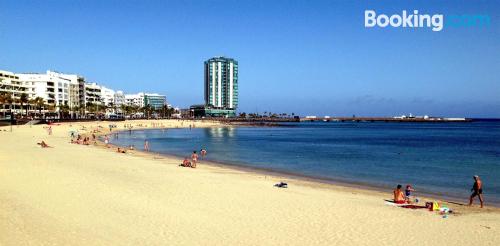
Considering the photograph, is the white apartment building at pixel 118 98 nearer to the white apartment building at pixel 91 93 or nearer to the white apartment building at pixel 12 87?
the white apartment building at pixel 91 93

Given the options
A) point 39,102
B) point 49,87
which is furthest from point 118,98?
point 39,102

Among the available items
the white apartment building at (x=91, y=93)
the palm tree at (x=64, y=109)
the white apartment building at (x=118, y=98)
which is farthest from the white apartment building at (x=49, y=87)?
the white apartment building at (x=118, y=98)

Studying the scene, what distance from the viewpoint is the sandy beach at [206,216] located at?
9883 mm

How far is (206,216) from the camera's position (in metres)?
12.0

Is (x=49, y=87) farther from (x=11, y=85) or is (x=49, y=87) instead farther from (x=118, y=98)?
(x=118, y=98)

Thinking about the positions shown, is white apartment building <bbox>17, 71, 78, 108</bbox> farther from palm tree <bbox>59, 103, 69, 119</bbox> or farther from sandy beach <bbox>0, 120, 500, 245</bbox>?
sandy beach <bbox>0, 120, 500, 245</bbox>

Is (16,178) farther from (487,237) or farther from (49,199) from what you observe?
(487,237)

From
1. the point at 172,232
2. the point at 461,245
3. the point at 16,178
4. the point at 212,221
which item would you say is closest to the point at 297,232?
the point at 212,221

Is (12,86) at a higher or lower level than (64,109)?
higher

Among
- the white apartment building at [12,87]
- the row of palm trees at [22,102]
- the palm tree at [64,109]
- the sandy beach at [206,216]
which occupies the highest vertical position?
the white apartment building at [12,87]

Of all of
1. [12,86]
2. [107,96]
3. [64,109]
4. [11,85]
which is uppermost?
[107,96]

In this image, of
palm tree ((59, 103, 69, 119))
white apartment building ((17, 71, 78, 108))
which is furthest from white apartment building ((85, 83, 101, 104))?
palm tree ((59, 103, 69, 119))

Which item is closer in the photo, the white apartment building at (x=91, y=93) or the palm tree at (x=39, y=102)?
the palm tree at (x=39, y=102)

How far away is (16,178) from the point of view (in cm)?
1686
